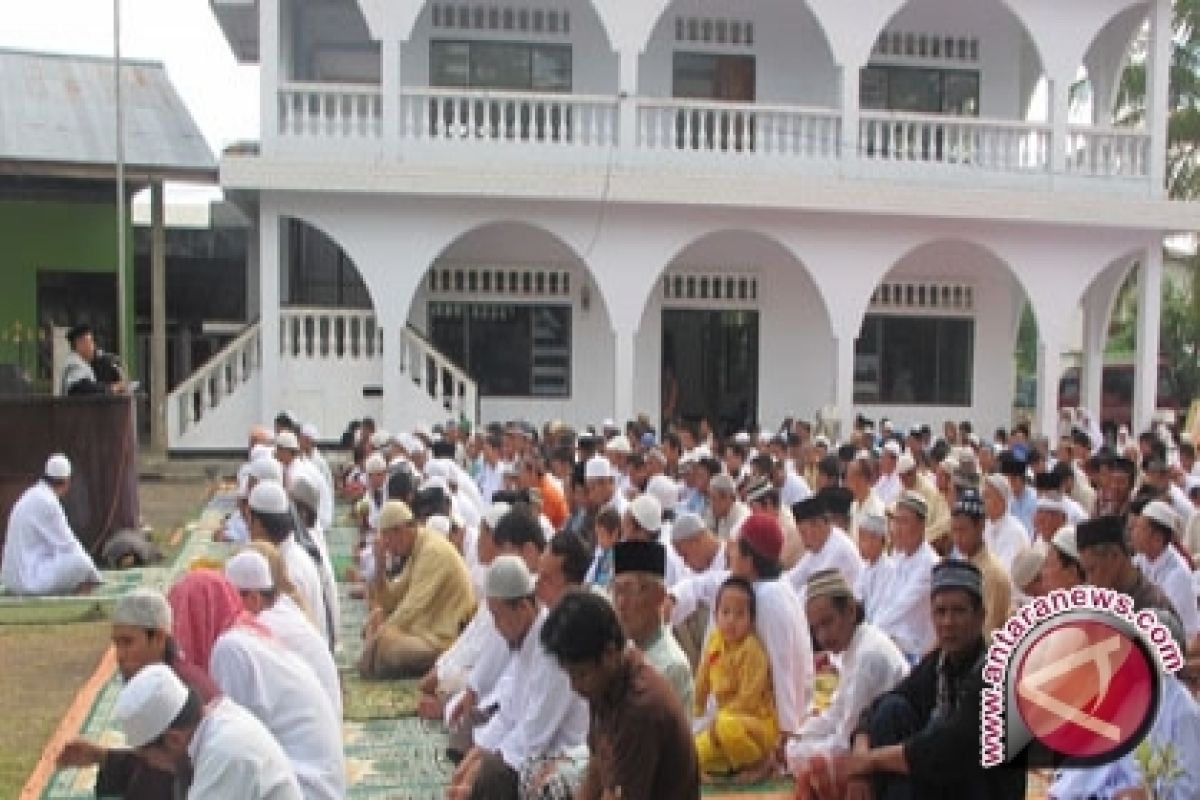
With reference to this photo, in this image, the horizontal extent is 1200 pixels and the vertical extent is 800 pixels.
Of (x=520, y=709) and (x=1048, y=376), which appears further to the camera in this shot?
(x=1048, y=376)

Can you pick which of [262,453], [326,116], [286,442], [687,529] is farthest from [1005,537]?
[326,116]

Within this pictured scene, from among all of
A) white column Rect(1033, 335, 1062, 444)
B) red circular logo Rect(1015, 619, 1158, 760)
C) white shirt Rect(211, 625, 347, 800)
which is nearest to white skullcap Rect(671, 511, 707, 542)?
white shirt Rect(211, 625, 347, 800)

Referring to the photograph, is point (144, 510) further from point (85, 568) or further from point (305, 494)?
point (305, 494)

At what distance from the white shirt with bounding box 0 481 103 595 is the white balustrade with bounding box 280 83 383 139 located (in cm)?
630

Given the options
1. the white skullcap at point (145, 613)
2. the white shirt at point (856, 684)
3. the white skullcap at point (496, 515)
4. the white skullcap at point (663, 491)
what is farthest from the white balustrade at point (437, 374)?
the white skullcap at point (145, 613)

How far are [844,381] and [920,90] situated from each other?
468 cm

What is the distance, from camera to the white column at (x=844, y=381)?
15.3 metres

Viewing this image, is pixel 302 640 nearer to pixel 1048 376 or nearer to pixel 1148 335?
pixel 1048 376

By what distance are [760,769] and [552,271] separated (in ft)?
38.3

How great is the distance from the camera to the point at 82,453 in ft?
35.7

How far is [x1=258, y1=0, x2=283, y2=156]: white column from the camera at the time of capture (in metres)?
14.3

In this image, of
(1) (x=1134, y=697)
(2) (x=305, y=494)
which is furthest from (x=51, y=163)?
(1) (x=1134, y=697)

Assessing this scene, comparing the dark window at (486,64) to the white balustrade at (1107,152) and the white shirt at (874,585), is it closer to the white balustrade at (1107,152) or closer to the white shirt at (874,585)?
the white balustrade at (1107,152)

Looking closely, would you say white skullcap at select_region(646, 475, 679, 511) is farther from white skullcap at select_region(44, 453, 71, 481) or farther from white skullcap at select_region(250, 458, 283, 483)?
white skullcap at select_region(44, 453, 71, 481)
